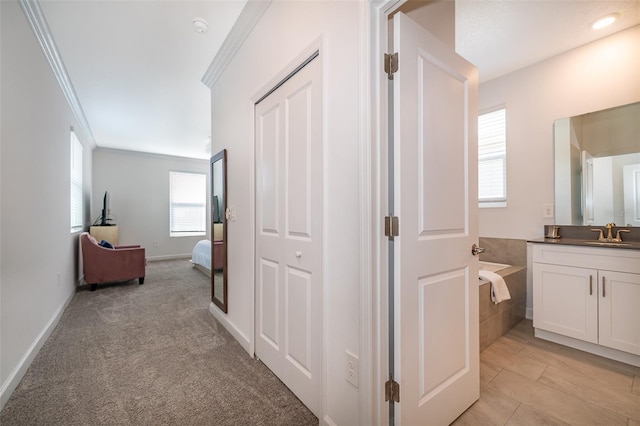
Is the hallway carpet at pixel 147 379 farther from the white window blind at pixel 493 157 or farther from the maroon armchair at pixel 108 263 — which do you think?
the white window blind at pixel 493 157

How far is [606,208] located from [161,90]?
4964 mm

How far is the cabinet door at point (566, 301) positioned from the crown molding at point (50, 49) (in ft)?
15.1

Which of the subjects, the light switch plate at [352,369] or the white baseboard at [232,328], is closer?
the light switch plate at [352,369]

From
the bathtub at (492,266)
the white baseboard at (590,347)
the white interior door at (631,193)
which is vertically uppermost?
the white interior door at (631,193)

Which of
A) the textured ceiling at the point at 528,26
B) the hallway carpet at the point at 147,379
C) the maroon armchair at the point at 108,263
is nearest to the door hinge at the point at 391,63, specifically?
the textured ceiling at the point at 528,26

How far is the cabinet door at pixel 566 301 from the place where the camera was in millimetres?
2201

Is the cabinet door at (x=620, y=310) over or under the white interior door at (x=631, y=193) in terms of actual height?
under

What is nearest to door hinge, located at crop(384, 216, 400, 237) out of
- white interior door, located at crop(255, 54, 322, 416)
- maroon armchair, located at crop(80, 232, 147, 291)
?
white interior door, located at crop(255, 54, 322, 416)

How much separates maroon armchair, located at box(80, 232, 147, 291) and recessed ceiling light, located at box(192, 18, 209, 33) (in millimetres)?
3660

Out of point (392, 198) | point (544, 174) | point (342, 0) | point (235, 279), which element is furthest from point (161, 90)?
point (544, 174)

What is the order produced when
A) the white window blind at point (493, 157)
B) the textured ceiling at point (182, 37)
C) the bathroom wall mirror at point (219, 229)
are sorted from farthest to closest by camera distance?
the white window blind at point (493, 157)
the bathroom wall mirror at point (219, 229)
the textured ceiling at point (182, 37)

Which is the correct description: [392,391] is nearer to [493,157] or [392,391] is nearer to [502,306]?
[502,306]

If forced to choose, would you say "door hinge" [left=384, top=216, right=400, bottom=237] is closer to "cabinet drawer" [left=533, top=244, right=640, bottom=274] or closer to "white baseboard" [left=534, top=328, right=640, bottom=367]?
"cabinet drawer" [left=533, top=244, right=640, bottom=274]

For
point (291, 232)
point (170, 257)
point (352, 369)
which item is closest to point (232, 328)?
point (291, 232)
